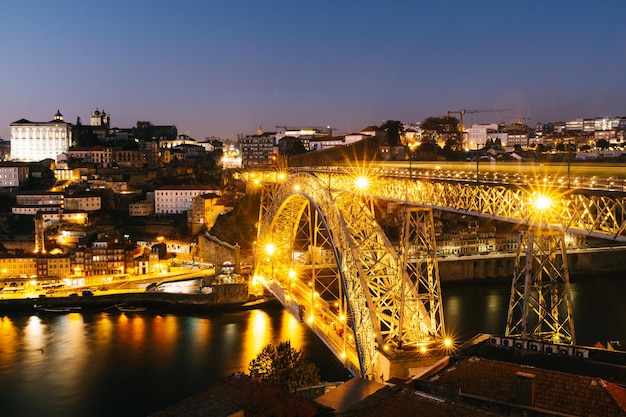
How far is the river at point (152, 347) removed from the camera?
→ 11.1 m

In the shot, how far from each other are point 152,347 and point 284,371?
264 inches

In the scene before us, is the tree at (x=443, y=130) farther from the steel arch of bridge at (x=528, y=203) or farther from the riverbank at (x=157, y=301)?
the steel arch of bridge at (x=528, y=203)

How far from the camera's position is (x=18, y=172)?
30.3 m

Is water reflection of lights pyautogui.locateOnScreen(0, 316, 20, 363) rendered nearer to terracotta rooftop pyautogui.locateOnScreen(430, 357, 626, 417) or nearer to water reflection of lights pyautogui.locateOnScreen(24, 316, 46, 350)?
water reflection of lights pyautogui.locateOnScreen(24, 316, 46, 350)

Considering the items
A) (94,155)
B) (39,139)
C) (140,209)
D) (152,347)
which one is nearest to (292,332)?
(152,347)

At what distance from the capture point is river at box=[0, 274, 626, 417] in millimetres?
11055

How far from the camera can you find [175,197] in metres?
27.9

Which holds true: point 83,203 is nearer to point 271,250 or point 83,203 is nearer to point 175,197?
point 175,197

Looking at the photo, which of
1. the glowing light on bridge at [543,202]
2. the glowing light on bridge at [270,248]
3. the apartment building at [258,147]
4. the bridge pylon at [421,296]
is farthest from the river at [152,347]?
the apartment building at [258,147]

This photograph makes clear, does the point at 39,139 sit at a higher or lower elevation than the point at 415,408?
higher

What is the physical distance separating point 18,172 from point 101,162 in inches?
164

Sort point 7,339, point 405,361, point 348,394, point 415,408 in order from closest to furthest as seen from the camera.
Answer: point 415,408
point 348,394
point 405,361
point 7,339

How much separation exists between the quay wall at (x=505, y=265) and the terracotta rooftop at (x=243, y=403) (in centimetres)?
1794

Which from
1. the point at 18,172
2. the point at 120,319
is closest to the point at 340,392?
the point at 120,319
